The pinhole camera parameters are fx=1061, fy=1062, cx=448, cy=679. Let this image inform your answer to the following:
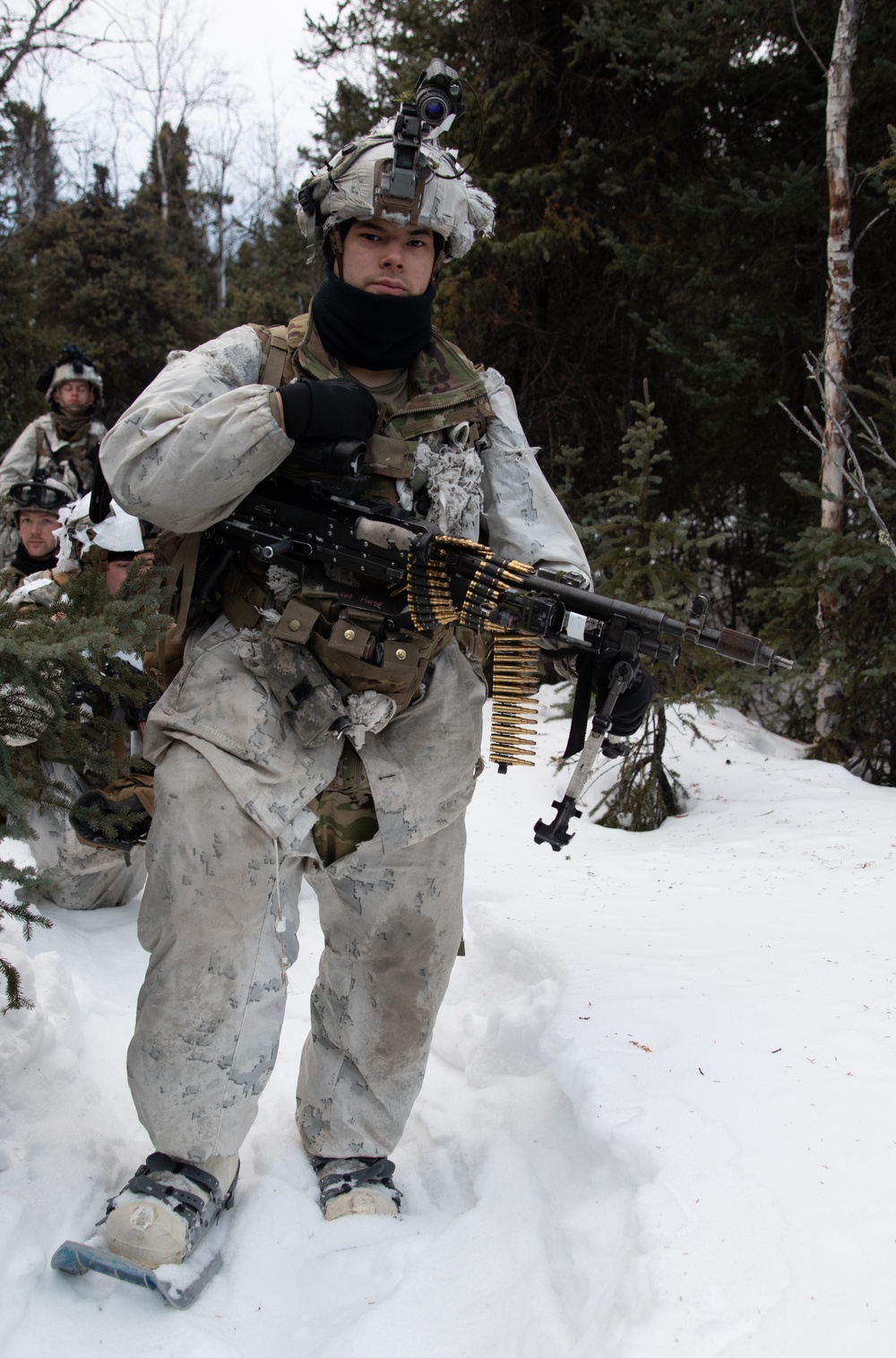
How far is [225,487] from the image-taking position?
2.46m

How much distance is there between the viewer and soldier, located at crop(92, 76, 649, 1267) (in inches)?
98.2

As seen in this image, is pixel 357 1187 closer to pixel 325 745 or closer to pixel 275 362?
pixel 325 745

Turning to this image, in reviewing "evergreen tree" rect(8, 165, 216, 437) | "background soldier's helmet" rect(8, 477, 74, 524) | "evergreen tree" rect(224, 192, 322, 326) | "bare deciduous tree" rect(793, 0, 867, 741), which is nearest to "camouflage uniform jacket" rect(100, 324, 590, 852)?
"background soldier's helmet" rect(8, 477, 74, 524)

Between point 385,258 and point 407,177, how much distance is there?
0.65 feet

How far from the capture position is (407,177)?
268 cm

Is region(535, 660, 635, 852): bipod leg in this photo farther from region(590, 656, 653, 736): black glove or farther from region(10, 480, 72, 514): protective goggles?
region(10, 480, 72, 514): protective goggles

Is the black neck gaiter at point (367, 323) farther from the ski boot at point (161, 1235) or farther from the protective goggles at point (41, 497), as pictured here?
the protective goggles at point (41, 497)

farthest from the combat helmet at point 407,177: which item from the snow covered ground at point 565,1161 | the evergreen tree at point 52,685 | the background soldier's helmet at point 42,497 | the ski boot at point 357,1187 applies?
the background soldier's helmet at point 42,497

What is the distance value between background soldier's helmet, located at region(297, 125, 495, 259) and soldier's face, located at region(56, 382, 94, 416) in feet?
17.4

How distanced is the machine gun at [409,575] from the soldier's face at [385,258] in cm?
50

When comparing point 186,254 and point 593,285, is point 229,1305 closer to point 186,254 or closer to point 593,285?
point 593,285

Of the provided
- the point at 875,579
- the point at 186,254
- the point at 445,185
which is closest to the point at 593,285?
the point at 875,579

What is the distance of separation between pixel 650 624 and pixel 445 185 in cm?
131

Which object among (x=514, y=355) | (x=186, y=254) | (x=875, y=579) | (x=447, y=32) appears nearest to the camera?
(x=875, y=579)
